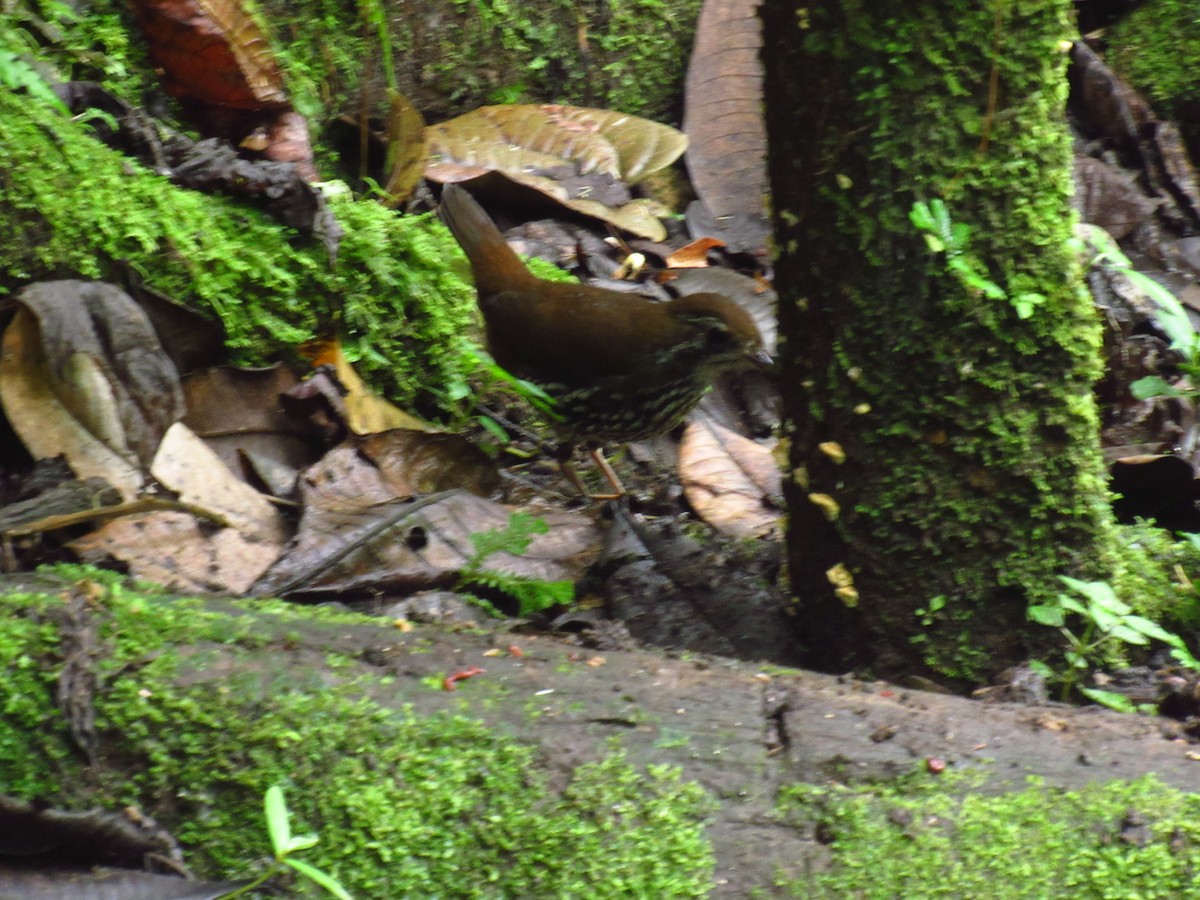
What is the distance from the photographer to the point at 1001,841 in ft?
5.99

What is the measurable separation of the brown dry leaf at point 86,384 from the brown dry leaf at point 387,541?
405mm

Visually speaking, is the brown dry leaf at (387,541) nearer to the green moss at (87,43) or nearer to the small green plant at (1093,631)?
the small green plant at (1093,631)

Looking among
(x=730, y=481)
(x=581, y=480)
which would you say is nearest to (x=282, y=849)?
(x=730, y=481)

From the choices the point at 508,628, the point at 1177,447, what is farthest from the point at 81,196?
the point at 1177,447

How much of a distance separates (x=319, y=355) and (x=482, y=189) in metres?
1.56

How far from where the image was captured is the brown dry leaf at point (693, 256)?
516 centimetres

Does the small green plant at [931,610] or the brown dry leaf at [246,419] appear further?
the brown dry leaf at [246,419]

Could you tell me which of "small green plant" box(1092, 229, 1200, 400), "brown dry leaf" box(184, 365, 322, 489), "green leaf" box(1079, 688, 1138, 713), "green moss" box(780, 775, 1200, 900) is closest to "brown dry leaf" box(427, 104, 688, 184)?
"brown dry leaf" box(184, 365, 322, 489)

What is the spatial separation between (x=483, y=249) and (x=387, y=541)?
166 centimetres

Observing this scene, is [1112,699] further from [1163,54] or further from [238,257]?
[1163,54]

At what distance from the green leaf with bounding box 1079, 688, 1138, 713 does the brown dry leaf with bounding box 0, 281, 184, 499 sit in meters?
2.08

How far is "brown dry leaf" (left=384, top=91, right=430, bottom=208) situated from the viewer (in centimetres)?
496

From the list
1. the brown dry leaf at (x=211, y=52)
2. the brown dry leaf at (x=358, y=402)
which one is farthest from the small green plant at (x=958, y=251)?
the brown dry leaf at (x=211, y=52)

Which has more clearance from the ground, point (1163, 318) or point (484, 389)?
point (1163, 318)
